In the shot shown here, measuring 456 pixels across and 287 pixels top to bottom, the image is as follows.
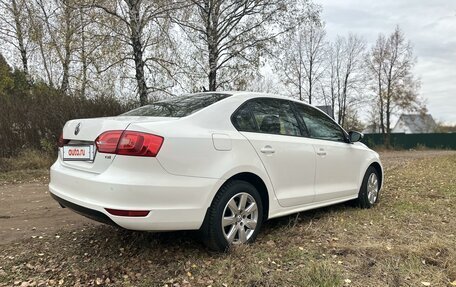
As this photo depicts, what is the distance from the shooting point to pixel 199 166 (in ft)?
11.1

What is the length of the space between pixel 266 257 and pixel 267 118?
1480 mm

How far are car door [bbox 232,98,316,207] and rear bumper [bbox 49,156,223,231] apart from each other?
0.80 metres

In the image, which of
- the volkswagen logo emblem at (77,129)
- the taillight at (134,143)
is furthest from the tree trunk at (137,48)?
the taillight at (134,143)

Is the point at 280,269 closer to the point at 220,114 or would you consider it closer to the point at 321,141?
the point at 220,114

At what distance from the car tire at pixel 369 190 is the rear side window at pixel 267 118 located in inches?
65.2

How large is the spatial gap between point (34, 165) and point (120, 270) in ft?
28.5

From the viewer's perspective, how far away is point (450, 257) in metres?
3.53

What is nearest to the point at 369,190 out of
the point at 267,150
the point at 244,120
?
the point at 267,150

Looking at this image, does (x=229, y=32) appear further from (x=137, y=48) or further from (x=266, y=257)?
(x=266, y=257)

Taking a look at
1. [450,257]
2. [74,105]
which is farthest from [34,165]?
[450,257]

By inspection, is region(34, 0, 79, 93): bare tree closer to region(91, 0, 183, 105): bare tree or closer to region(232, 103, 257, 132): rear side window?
region(91, 0, 183, 105): bare tree

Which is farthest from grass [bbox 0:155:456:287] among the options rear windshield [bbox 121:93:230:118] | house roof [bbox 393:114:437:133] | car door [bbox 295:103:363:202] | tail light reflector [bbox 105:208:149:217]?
house roof [bbox 393:114:437:133]

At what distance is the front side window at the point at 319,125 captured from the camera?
4857 mm

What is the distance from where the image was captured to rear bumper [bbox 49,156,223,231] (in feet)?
10.2
